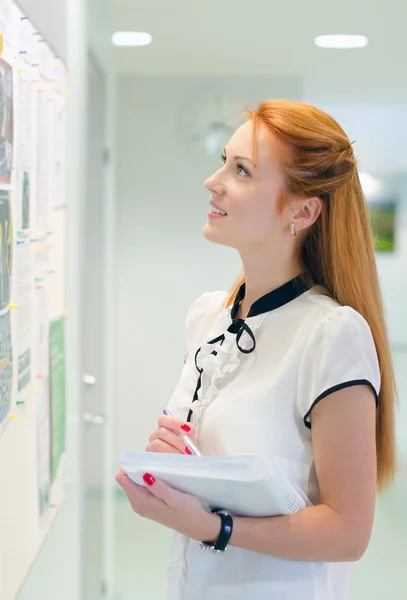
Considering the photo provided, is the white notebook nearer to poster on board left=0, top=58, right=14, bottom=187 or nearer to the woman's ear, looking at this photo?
the woman's ear

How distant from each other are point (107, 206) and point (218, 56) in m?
0.64

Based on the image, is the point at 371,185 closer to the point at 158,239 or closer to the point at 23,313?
the point at 158,239

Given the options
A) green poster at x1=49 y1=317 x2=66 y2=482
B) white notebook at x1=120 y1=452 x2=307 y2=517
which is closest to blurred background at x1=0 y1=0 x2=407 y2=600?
green poster at x1=49 y1=317 x2=66 y2=482

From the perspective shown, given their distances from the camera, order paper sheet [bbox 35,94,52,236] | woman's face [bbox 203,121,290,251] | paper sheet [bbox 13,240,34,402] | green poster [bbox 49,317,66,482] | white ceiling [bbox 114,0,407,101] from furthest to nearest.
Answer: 1. white ceiling [bbox 114,0,407,101]
2. green poster [bbox 49,317,66,482]
3. paper sheet [bbox 35,94,52,236]
4. paper sheet [bbox 13,240,34,402]
5. woman's face [bbox 203,121,290,251]

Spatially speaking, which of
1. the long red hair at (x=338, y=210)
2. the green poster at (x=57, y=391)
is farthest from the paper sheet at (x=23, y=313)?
the long red hair at (x=338, y=210)

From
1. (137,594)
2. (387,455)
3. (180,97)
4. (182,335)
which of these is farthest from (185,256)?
(387,455)

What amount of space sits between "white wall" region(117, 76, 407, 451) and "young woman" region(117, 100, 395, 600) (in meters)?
1.37

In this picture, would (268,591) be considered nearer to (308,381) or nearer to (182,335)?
(308,381)

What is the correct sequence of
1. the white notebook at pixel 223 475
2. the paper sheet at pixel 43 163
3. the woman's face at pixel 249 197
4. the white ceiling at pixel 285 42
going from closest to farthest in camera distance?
the white notebook at pixel 223 475 < the woman's face at pixel 249 197 < the paper sheet at pixel 43 163 < the white ceiling at pixel 285 42

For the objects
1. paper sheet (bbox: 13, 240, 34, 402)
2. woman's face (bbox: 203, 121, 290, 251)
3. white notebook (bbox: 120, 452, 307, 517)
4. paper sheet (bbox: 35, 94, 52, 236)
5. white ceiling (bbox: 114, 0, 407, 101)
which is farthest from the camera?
white ceiling (bbox: 114, 0, 407, 101)

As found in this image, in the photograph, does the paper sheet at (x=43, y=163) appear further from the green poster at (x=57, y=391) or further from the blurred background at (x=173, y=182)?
the blurred background at (x=173, y=182)

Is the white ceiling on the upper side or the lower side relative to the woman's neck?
upper

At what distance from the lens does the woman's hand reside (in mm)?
1158

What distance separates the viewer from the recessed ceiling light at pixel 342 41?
8.43 feet
